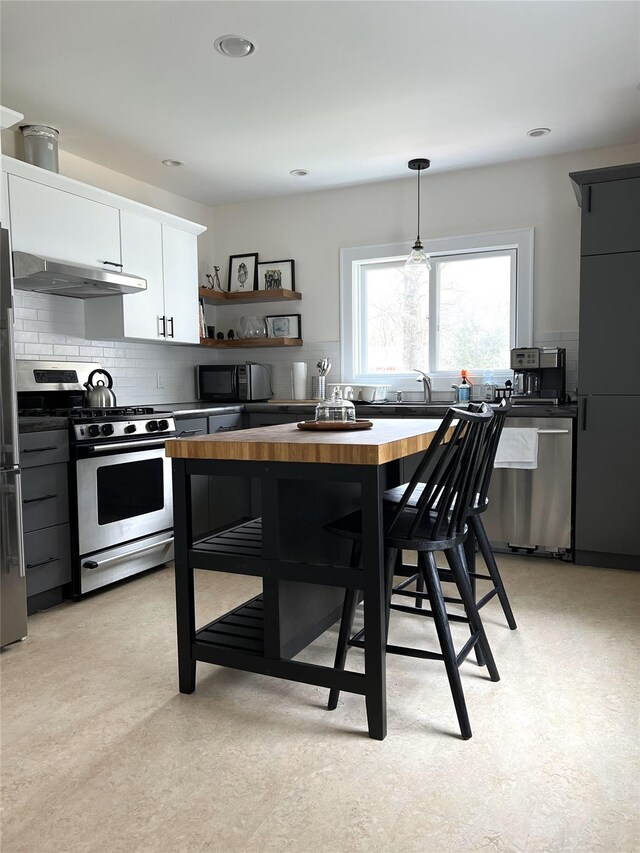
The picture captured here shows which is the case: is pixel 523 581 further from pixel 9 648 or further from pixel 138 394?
pixel 138 394

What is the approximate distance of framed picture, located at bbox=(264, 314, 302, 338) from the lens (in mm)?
5164

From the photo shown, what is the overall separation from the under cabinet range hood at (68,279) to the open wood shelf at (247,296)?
3.35 feet

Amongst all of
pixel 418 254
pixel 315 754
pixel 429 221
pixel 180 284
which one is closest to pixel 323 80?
pixel 418 254

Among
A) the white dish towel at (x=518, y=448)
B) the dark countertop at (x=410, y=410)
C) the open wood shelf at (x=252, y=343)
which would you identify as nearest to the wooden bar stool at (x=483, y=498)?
the white dish towel at (x=518, y=448)

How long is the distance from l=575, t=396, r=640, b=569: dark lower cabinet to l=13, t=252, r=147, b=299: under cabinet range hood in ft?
9.02

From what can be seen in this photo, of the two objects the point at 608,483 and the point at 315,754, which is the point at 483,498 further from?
the point at 608,483

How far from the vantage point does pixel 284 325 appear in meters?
5.20

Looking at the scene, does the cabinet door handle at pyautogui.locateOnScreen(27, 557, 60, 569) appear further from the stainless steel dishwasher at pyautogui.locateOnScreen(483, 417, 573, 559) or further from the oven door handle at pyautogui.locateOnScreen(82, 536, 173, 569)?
the stainless steel dishwasher at pyautogui.locateOnScreen(483, 417, 573, 559)

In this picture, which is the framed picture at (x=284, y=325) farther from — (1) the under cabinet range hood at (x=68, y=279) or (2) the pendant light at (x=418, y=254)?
(1) the under cabinet range hood at (x=68, y=279)

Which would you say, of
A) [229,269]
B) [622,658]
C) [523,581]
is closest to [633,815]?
[622,658]

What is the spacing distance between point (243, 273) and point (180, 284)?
849 millimetres

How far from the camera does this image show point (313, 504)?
2.30m

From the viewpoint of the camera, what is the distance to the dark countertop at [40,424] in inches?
115

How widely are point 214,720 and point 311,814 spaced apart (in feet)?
1.82
